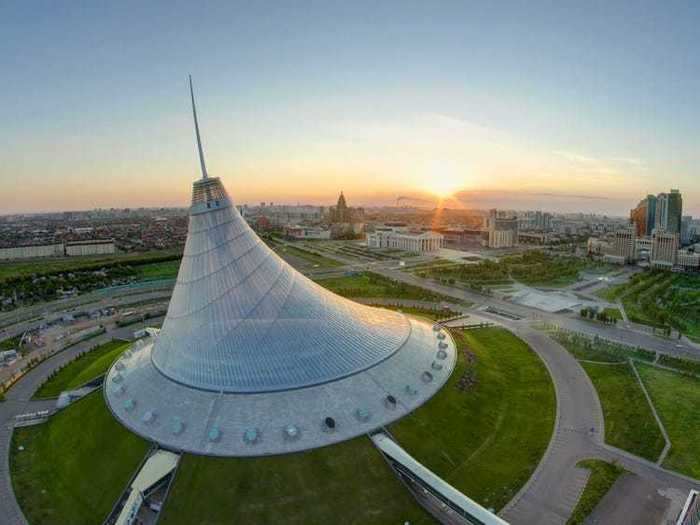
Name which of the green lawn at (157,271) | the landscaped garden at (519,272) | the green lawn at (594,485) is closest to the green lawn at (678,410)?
the green lawn at (594,485)

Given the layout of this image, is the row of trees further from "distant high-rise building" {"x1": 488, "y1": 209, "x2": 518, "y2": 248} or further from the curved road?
"distant high-rise building" {"x1": 488, "y1": 209, "x2": 518, "y2": 248}

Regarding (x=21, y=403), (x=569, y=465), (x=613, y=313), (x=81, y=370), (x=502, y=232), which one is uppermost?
(x=502, y=232)

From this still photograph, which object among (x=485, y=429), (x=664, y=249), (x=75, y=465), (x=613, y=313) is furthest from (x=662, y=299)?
(x=75, y=465)

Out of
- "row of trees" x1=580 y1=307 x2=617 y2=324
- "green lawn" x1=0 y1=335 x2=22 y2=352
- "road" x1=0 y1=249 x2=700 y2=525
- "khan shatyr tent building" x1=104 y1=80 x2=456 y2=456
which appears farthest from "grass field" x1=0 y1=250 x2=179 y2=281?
"row of trees" x1=580 y1=307 x2=617 y2=324

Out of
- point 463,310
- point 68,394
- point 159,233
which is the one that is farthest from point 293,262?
point 159,233

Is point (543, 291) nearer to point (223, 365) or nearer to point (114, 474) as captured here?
point (223, 365)

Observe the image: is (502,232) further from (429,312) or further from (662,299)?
(429,312)

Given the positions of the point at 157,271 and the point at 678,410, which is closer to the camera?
the point at 678,410

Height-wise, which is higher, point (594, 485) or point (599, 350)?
point (599, 350)
